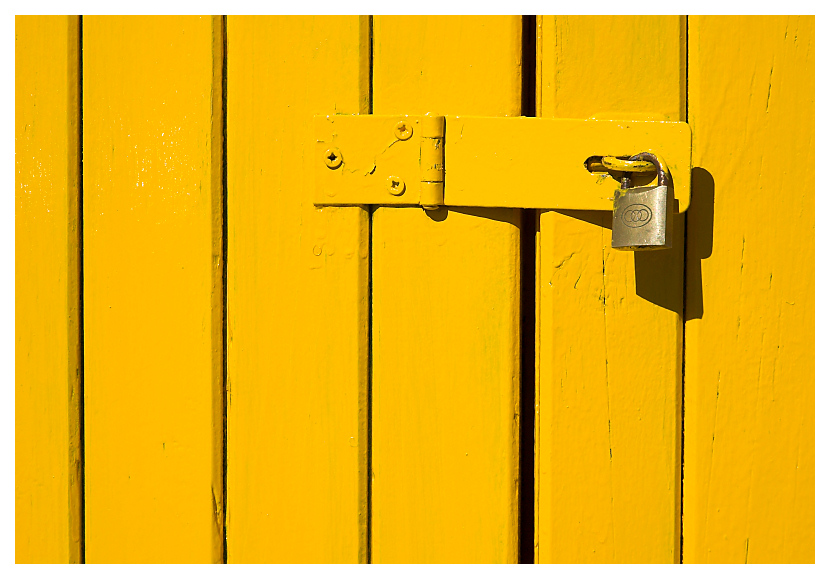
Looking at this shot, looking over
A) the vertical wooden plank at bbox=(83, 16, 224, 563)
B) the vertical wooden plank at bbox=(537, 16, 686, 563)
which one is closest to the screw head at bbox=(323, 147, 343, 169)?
the vertical wooden plank at bbox=(83, 16, 224, 563)

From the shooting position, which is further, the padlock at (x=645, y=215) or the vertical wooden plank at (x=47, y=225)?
the vertical wooden plank at (x=47, y=225)

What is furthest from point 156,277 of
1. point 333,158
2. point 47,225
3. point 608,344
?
point 608,344

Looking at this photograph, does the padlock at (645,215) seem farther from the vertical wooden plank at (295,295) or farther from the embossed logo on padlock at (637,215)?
the vertical wooden plank at (295,295)

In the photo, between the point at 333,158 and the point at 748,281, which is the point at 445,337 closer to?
the point at 333,158

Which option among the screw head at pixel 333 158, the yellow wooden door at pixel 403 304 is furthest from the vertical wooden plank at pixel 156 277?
the screw head at pixel 333 158

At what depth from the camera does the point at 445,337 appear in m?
0.60

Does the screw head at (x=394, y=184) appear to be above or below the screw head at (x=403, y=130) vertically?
below

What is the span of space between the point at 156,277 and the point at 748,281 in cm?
69

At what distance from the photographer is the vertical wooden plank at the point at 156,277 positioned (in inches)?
24.0

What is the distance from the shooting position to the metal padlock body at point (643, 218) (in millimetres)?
516

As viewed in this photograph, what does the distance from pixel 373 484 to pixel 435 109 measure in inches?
17.5

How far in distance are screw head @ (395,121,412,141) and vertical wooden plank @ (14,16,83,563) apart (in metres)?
0.38

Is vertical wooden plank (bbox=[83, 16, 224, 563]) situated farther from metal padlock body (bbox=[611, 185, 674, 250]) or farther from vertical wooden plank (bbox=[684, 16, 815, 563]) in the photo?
vertical wooden plank (bbox=[684, 16, 815, 563])

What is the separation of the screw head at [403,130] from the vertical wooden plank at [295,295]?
0.05 m
